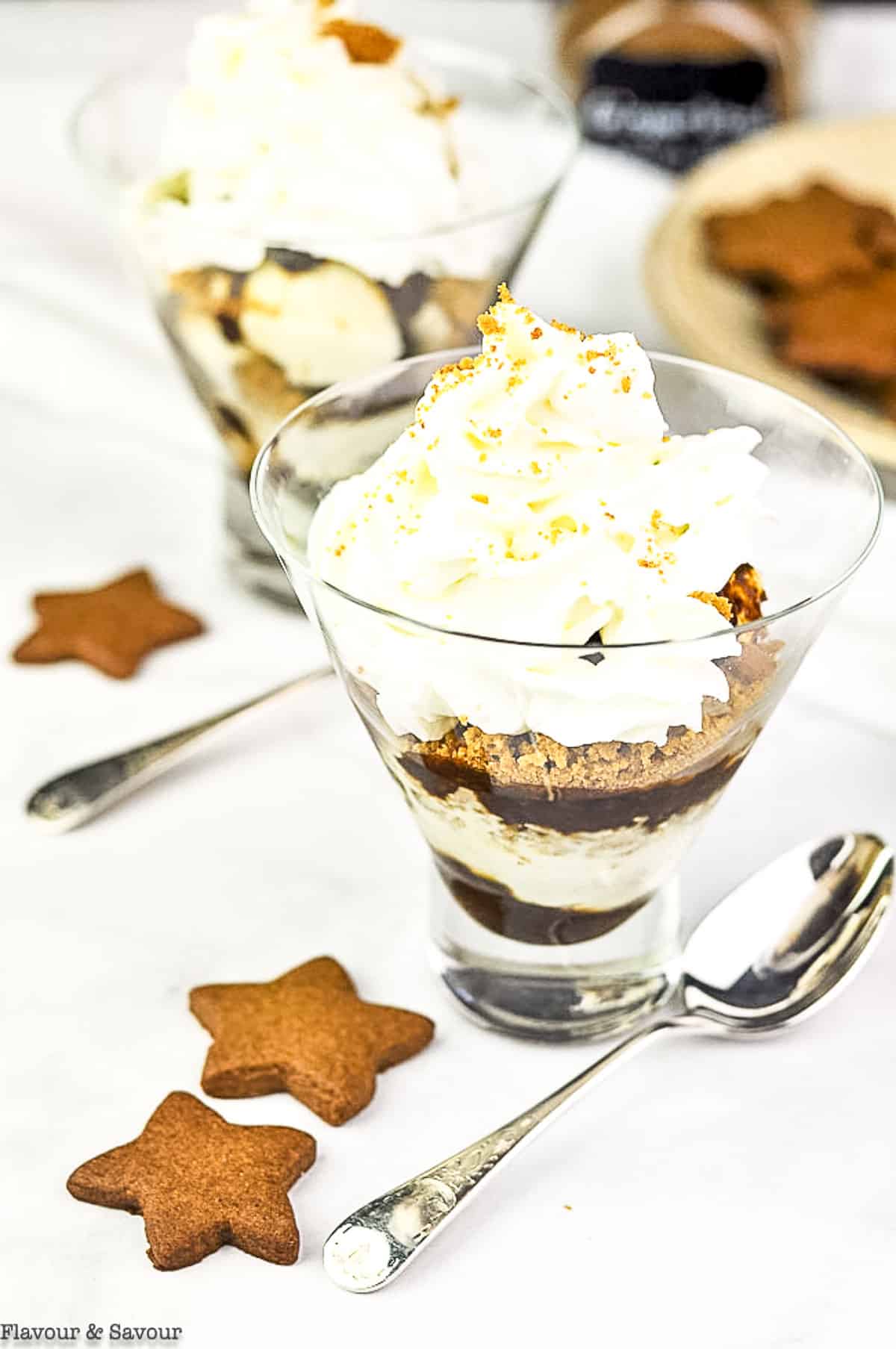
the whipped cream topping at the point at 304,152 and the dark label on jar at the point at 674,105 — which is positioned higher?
the whipped cream topping at the point at 304,152

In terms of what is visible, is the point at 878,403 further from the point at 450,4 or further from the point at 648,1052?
the point at 450,4

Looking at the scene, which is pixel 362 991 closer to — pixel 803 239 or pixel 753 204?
pixel 803 239

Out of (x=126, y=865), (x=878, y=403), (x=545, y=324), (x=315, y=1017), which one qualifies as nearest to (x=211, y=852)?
(x=126, y=865)

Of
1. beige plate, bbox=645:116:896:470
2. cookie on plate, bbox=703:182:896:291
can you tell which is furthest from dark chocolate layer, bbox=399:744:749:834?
cookie on plate, bbox=703:182:896:291

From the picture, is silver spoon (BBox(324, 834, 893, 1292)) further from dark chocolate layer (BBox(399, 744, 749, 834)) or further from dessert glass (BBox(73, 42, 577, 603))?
dessert glass (BBox(73, 42, 577, 603))

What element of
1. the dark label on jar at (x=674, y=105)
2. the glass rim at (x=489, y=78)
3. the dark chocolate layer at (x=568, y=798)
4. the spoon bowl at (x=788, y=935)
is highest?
the glass rim at (x=489, y=78)

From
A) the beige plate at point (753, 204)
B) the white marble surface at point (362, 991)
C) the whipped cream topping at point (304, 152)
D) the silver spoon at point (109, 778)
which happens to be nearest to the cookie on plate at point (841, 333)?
the beige plate at point (753, 204)

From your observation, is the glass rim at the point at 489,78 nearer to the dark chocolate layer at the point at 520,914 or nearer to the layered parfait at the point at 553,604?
the layered parfait at the point at 553,604
